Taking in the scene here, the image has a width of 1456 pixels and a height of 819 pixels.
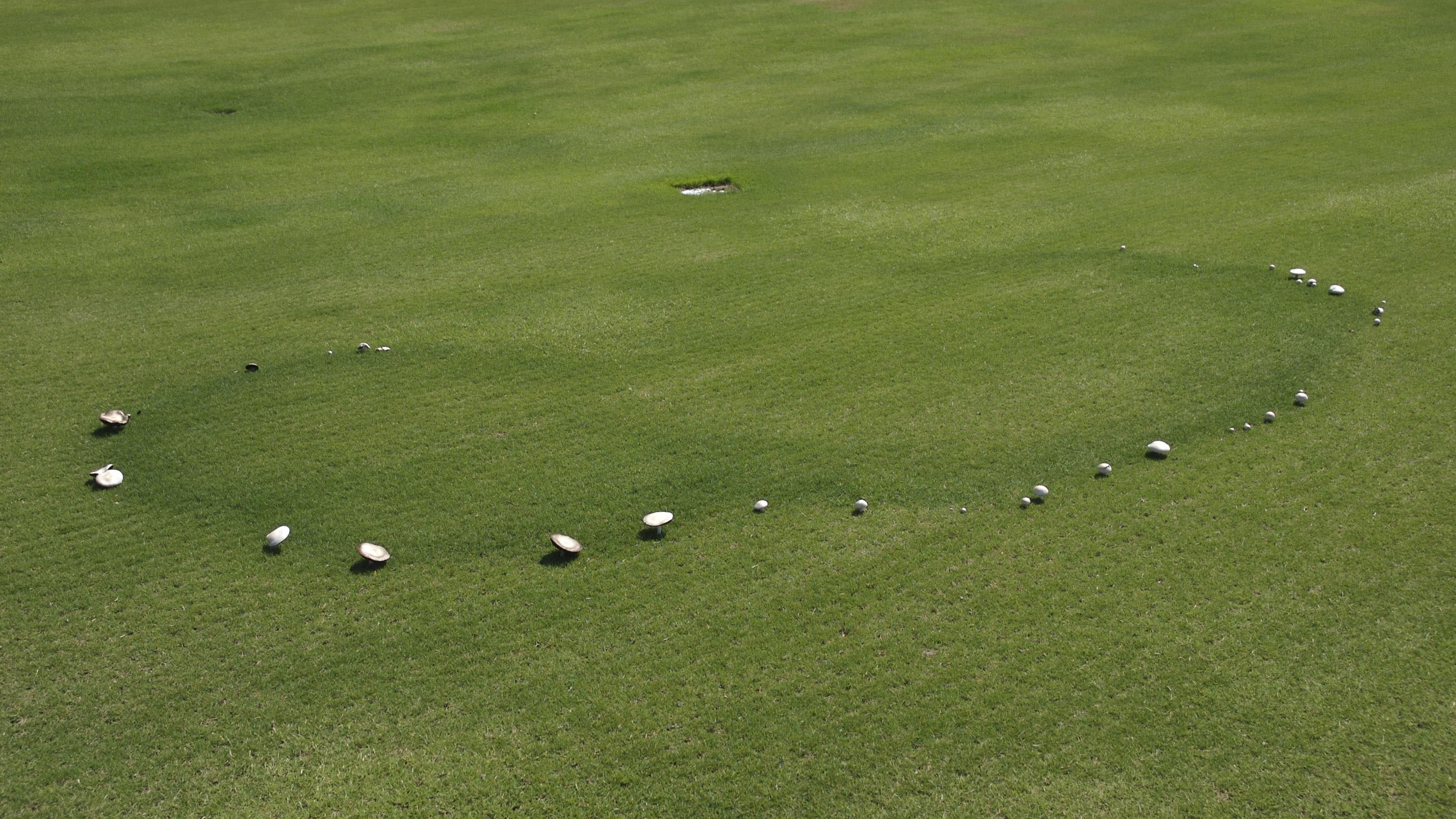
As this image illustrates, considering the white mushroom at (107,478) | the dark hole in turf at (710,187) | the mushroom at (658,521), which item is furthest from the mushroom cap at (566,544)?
the dark hole in turf at (710,187)

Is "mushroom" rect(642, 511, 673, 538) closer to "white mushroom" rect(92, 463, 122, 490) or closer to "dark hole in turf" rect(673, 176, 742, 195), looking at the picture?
"white mushroom" rect(92, 463, 122, 490)

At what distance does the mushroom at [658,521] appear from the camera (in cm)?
623

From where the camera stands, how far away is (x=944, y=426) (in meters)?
7.33

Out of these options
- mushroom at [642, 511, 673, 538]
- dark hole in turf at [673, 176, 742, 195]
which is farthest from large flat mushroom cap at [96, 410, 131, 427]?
dark hole in turf at [673, 176, 742, 195]

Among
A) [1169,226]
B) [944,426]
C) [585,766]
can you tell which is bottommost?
[585,766]

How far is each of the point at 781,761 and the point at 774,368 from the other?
161 inches

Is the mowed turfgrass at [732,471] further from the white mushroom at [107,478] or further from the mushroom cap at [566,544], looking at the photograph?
the white mushroom at [107,478]

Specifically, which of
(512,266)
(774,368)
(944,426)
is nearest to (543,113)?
(512,266)

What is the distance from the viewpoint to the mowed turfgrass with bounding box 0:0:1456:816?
480 centimetres

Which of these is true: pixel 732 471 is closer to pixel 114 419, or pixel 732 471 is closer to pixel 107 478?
pixel 107 478

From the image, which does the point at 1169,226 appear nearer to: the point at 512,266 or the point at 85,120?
the point at 512,266

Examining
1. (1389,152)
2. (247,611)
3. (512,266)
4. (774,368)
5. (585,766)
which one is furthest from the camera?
(1389,152)

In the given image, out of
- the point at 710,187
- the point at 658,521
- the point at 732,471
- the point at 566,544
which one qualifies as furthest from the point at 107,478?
the point at 710,187

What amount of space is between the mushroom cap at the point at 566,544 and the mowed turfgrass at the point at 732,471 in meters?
0.10
